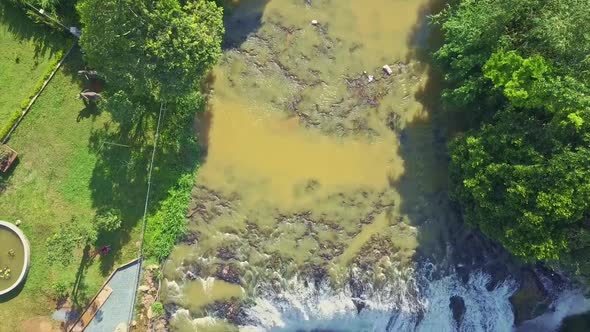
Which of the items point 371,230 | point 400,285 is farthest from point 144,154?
point 400,285

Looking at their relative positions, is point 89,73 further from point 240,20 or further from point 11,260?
point 11,260

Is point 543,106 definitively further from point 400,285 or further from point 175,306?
point 175,306

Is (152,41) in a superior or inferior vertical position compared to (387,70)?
inferior

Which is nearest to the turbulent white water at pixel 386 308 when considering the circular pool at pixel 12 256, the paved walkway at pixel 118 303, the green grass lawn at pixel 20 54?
the paved walkway at pixel 118 303

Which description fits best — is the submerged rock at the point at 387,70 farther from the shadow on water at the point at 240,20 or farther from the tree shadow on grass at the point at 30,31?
the tree shadow on grass at the point at 30,31

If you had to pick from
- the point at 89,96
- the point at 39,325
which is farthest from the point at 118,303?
the point at 89,96

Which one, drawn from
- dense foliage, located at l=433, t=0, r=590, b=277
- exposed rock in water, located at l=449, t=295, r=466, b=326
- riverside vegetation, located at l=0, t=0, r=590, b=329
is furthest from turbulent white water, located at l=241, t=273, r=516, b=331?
dense foliage, located at l=433, t=0, r=590, b=277
